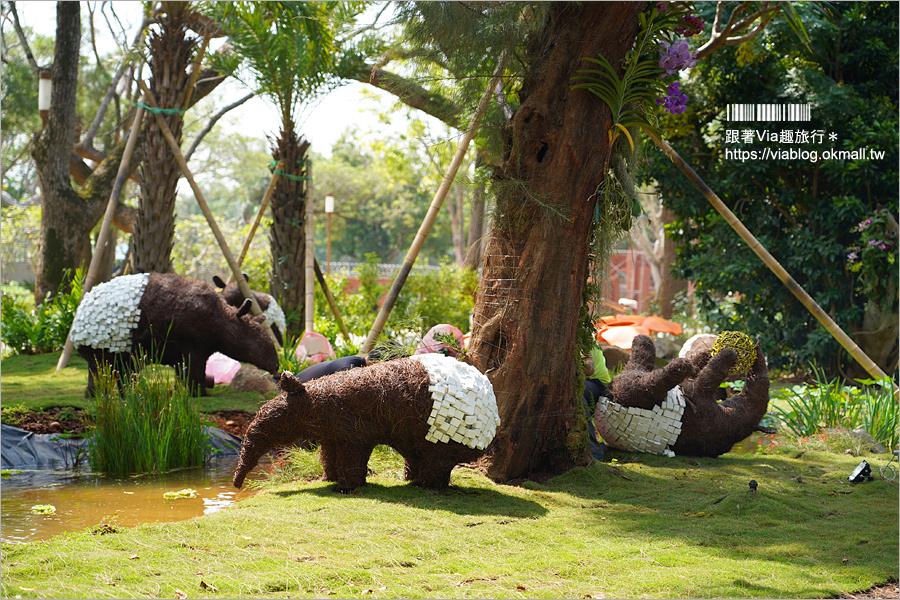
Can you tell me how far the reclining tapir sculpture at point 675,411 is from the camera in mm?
5133

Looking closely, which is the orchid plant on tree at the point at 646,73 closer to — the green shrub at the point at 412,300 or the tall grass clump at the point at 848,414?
the tall grass clump at the point at 848,414

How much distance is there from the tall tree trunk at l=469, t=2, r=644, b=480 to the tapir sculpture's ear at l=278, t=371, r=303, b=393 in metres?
1.28

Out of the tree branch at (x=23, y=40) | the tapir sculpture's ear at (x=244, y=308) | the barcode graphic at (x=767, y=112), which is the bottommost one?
the tapir sculpture's ear at (x=244, y=308)

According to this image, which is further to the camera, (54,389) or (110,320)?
(54,389)

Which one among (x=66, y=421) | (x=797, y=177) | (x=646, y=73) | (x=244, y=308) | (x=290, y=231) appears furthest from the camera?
(x=797, y=177)

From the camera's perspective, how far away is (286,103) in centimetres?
963

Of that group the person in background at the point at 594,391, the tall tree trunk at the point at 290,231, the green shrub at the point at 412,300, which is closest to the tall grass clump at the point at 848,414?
the person in background at the point at 594,391

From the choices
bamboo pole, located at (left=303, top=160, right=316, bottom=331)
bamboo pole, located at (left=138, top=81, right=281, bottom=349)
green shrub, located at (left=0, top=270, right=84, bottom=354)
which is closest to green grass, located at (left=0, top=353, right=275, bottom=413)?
green shrub, located at (left=0, top=270, right=84, bottom=354)

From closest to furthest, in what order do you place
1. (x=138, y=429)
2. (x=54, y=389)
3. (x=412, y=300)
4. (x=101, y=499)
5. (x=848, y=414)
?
1. (x=101, y=499)
2. (x=138, y=429)
3. (x=848, y=414)
4. (x=54, y=389)
5. (x=412, y=300)

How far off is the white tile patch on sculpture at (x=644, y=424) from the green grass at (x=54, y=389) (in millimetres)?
3155

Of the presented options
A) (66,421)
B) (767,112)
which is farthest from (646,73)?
(767,112)

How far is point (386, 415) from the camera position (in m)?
3.79

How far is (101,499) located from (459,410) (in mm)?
2267

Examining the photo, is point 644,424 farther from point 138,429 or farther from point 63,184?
point 63,184
